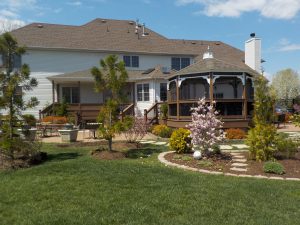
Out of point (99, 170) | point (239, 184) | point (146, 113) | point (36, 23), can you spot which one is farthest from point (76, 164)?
point (36, 23)

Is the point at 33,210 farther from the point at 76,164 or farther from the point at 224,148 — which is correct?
the point at 224,148

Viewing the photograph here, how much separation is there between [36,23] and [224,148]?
883 inches

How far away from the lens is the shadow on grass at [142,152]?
11.4m

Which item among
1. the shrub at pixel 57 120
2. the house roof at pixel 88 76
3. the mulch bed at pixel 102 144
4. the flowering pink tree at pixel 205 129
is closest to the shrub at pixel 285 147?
the flowering pink tree at pixel 205 129

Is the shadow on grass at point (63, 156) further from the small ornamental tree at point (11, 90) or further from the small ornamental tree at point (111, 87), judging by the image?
the small ornamental tree at point (11, 90)

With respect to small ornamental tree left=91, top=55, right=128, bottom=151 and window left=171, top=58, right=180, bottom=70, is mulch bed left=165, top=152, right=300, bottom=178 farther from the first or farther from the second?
window left=171, top=58, right=180, bottom=70

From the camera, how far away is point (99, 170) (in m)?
8.55

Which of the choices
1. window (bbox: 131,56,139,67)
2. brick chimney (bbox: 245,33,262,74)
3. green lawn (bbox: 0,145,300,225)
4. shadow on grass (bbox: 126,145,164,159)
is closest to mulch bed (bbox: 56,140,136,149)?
shadow on grass (bbox: 126,145,164,159)

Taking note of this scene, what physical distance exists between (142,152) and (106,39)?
61.4 ft

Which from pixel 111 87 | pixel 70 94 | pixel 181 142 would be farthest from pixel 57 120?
pixel 181 142

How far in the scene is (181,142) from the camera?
11.5 meters

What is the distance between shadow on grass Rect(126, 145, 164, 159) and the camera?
11395 millimetres

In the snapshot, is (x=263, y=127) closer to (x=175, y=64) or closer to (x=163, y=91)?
(x=163, y=91)

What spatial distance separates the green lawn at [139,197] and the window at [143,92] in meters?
16.5
